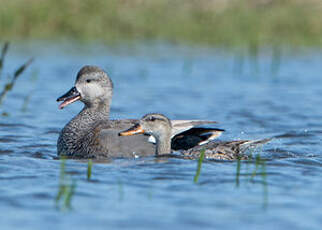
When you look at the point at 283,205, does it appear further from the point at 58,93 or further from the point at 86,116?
the point at 58,93

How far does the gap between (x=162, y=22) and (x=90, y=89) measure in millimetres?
10597

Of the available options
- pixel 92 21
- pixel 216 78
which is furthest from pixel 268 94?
pixel 92 21

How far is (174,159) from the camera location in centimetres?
723

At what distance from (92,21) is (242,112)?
7711 millimetres

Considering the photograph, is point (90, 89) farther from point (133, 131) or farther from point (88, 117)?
point (133, 131)

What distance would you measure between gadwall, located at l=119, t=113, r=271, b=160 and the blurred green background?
9807 mm

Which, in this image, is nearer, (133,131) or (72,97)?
(133,131)

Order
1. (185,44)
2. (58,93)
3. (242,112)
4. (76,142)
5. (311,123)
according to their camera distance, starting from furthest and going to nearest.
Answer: (185,44) → (58,93) → (242,112) → (311,123) → (76,142)

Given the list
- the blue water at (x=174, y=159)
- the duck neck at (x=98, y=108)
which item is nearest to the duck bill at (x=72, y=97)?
the duck neck at (x=98, y=108)

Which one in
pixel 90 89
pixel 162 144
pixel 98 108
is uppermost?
pixel 90 89

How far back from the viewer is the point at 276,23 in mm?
18500

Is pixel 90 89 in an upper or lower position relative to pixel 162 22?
lower

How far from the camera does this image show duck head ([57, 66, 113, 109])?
7.95 m

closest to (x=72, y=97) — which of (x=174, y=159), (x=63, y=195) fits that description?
(x=174, y=159)
